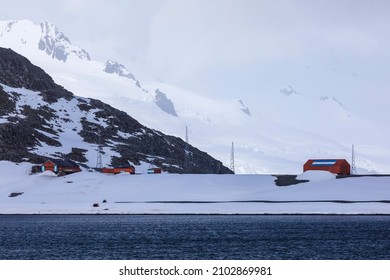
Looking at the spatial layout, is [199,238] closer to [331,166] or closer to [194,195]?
[194,195]

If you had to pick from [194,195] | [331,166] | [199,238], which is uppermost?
[331,166]

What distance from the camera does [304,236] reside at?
102m

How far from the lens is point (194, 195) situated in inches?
6885

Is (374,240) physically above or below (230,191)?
below

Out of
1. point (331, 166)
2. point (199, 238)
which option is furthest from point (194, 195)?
point (199, 238)

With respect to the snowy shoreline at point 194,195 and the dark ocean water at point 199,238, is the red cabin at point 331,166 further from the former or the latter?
the dark ocean water at point 199,238

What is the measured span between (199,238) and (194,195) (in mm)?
73192

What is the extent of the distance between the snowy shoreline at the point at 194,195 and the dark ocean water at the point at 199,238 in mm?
9701

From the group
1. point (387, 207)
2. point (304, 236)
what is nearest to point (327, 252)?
point (304, 236)

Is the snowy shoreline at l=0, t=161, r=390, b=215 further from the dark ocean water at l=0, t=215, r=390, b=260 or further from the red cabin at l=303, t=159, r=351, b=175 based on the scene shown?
the dark ocean water at l=0, t=215, r=390, b=260

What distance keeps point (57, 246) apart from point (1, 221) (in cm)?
5206
